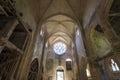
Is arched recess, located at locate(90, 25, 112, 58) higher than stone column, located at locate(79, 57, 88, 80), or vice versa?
arched recess, located at locate(90, 25, 112, 58)

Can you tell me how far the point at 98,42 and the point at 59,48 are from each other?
403 inches

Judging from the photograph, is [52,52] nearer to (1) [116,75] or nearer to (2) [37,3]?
(2) [37,3]

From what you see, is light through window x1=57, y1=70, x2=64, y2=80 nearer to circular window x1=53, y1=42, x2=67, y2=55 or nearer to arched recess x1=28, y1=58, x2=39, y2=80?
circular window x1=53, y1=42, x2=67, y2=55

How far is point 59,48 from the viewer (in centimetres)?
1823

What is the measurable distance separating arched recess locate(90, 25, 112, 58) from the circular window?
31.5ft

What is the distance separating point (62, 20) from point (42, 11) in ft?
10.4

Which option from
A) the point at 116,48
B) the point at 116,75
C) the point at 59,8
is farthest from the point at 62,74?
the point at 116,48

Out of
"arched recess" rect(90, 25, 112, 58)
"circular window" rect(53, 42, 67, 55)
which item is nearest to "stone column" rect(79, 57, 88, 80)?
"arched recess" rect(90, 25, 112, 58)

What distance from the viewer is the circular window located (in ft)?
58.7

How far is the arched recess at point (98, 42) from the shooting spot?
8.26 m

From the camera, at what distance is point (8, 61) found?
4324 mm

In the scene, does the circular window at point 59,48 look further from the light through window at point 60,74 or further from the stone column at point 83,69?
the stone column at point 83,69

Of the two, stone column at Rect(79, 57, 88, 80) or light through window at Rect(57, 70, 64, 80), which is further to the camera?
light through window at Rect(57, 70, 64, 80)

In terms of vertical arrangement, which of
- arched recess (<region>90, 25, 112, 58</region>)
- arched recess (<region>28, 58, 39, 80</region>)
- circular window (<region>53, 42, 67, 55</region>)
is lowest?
arched recess (<region>28, 58, 39, 80</region>)
